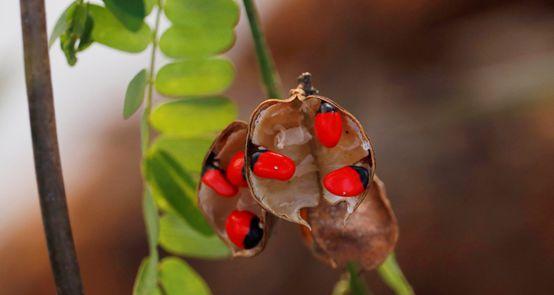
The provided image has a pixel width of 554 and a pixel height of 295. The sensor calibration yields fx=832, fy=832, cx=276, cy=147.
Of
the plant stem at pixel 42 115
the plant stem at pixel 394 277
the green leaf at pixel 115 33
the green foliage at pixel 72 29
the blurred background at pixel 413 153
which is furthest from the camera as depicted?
the blurred background at pixel 413 153

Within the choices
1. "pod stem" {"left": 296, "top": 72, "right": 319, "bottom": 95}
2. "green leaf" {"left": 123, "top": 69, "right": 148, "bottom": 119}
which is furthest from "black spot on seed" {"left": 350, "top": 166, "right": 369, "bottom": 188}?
"green leaf" {"left": 123, "top": 69, "right": 148, "bottom": 119}

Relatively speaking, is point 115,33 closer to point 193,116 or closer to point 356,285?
point 193,116

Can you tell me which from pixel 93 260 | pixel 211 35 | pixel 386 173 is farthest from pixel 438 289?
pixel 211 35

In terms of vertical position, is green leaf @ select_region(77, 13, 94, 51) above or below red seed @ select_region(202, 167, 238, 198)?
above

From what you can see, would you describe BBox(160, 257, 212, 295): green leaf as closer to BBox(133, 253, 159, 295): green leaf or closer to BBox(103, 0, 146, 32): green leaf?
BBox(133, 253, 159, 295): green leaf

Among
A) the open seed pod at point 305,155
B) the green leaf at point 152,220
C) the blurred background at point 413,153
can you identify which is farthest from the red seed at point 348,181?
the blurred background at point 413,153

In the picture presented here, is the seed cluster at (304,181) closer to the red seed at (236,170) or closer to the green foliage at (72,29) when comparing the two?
the red seed at (236,170)

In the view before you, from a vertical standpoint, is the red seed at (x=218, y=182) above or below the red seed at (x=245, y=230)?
above
